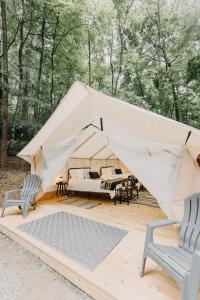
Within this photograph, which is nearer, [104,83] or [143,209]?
[143,209]

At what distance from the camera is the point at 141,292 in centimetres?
193

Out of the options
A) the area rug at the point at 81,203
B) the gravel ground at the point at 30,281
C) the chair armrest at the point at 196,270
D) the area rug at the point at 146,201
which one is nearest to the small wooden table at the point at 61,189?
the area rug at the point at 81,203

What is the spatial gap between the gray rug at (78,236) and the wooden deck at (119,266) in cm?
11

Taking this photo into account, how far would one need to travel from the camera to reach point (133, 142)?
3711 millimetres

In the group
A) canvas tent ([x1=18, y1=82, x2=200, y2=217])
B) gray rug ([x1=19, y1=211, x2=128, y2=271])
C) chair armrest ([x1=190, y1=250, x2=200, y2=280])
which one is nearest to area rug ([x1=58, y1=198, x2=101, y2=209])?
gray rug ([x1=19, y1=211, x2=128, y2=271])

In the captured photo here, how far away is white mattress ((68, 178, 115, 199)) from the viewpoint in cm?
576

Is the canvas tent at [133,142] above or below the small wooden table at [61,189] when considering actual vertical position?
above

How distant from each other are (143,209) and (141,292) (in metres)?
3.06

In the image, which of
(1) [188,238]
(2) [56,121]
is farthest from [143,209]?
(2) [56,121]

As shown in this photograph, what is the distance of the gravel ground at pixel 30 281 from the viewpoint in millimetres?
2064

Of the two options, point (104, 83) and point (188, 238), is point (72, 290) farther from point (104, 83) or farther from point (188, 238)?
point (104, 83)

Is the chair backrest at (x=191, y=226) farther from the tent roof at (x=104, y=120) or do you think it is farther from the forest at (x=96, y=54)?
the forest at (x=96, y=54)

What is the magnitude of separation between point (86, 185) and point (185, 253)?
4112 mm

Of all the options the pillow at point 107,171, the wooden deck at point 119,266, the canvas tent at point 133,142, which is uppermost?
the canvas tent at point 133,142
